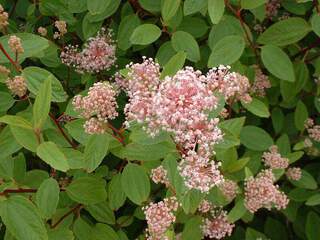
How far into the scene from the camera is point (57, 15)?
2.44m

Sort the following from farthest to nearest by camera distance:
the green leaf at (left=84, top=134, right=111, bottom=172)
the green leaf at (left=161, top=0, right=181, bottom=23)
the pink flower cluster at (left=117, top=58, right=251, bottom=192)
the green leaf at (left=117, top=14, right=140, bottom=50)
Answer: the green leaf at (left=117, top=14, right=140, bottom=50), the green leaf at (left=161, top=0, right=181, bottom=23), the green leaf at (left=84, top=134, right=111, bottom=172), the pink flower cluster at (left=117, top=58, right=251, bottom=192)

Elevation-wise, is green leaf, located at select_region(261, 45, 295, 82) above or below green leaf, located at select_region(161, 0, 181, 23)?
below

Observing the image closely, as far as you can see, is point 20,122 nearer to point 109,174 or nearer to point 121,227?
point 109,174

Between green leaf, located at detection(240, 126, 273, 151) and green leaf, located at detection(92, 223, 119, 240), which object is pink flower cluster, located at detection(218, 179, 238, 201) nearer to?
green leaf, located at detection(240, 126, 273, 151)

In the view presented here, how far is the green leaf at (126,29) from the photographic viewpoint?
7.79 ft

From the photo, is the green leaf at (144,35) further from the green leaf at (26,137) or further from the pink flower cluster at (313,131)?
the pink flower cluster at (313,131)

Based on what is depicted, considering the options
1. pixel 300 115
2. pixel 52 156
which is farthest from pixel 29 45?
pixel 300 115

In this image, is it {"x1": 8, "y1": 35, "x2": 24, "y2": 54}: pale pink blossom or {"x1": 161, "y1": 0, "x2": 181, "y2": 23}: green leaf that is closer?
{"x1": 8, "y1": 35, "x2": 24, "y2": 54}: pale pink blossom

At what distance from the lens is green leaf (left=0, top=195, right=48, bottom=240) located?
1735 mm

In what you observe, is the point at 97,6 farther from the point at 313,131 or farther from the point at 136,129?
the point at 313,131

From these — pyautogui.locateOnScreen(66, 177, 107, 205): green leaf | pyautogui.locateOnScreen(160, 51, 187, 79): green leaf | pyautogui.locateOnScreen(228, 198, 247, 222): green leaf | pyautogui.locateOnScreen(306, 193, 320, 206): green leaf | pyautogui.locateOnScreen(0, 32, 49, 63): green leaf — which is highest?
pyautogui.locateOnScreen(160, 51, 187, 79): green leaf

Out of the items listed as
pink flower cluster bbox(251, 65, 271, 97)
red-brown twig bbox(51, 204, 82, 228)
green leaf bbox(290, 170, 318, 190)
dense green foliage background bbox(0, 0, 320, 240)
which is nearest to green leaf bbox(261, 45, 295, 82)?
dense green foliage background bbox(0, 0, 320, 240)

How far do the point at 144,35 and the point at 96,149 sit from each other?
0.70 metres

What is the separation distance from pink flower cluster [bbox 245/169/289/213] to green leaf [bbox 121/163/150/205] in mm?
464
